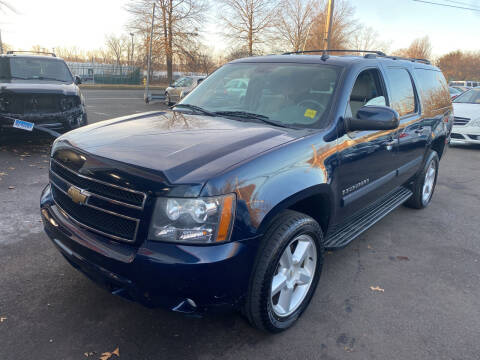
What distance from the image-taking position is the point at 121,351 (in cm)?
239

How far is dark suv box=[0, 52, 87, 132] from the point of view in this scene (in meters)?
7.27

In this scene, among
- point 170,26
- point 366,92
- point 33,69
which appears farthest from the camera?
point 170,26

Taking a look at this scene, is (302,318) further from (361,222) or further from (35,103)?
(35,103)

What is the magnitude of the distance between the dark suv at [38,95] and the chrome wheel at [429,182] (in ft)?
21.7

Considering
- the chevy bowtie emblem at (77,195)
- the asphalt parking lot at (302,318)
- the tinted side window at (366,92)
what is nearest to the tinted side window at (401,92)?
the tinted side window at (366,92)

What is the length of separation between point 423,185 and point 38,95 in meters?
7.07

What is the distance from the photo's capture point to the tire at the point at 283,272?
2285 millimetres

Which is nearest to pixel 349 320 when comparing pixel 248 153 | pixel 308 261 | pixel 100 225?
pixel 308 261

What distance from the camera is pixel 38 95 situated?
7461mm

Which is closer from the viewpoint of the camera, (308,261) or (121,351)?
(121,351)

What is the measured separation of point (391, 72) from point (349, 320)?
8.43 ft

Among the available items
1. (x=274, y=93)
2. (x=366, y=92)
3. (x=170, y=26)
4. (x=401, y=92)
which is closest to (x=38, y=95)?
(x=274, y=93)

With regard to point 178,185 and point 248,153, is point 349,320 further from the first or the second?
point 178,185

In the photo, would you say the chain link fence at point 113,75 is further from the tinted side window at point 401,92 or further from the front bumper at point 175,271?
the front bumper at point 175,271
